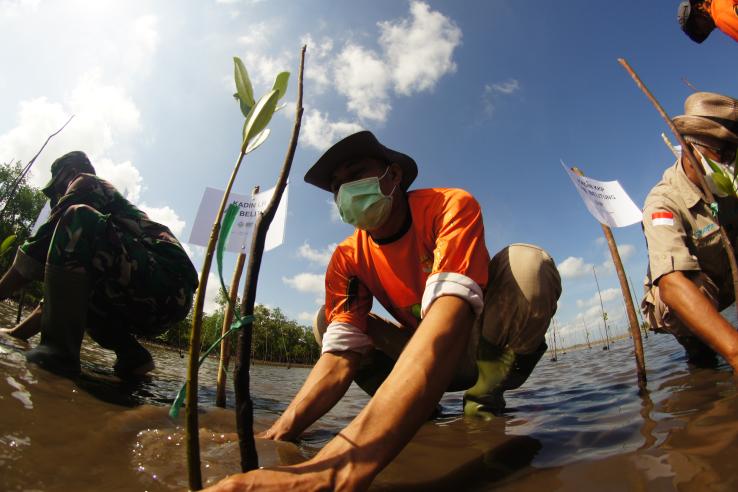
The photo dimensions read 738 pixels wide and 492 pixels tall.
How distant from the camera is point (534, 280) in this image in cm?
186

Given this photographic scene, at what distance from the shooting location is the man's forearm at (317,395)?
1610 millimetres

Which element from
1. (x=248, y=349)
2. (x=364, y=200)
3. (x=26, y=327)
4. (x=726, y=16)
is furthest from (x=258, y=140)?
(x=726, y=16)

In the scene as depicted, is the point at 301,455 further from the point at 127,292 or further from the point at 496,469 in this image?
the point at 127,292

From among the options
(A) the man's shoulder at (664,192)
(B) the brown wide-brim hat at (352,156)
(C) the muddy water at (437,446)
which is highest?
(B) the brown wide-brim hat at (352,156)

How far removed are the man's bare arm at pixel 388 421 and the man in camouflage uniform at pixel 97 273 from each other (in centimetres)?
187

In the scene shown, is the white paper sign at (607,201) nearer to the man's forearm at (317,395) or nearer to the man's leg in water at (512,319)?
the man's leg in water at (512,319)

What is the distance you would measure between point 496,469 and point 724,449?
61cm

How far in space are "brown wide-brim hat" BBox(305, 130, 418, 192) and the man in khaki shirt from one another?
1.60 metres

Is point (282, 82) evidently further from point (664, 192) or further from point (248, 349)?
point (664, 192)

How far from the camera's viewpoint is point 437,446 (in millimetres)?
1470

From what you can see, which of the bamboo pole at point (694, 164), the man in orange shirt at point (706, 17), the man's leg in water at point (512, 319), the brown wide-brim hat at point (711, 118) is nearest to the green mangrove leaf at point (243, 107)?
the man's leg in water at point (512, 319)

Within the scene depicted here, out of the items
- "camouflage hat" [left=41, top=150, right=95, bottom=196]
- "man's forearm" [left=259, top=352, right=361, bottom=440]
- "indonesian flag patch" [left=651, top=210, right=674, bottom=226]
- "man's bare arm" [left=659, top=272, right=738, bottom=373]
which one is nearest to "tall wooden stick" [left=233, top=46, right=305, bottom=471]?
"man's forearm" [left=259, top=352, right=361, bottom=440]

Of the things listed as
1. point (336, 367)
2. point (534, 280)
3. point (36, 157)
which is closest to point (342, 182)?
point (336, 367)

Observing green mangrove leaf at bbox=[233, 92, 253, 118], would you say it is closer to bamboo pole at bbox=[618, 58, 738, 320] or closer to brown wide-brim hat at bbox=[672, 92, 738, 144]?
bamboo pole at bbox=[618, 58, 738, 320]
